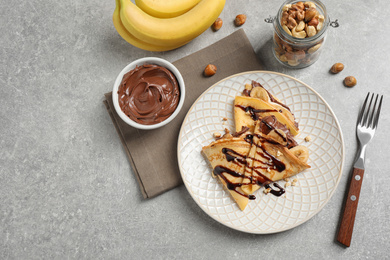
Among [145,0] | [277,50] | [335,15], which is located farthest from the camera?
[335,15]

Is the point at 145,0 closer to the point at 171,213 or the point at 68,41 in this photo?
the point at 68,41

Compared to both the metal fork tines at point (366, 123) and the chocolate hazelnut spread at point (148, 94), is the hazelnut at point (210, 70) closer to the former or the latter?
the chocolate hazelnut spread at point (148, 94)

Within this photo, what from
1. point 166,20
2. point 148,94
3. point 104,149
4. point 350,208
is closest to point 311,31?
point 166,20

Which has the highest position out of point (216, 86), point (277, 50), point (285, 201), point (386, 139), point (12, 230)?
point (277, 50)

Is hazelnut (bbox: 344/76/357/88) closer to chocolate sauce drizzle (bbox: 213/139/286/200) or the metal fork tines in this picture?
the metal fork tines

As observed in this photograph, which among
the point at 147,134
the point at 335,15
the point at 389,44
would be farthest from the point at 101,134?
Answer: the point at 389,44

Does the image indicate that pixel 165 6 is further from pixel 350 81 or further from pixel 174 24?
pixel 350 81

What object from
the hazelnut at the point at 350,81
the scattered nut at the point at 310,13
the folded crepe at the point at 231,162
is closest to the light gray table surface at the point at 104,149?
the hazelnut at the point at 350,81
